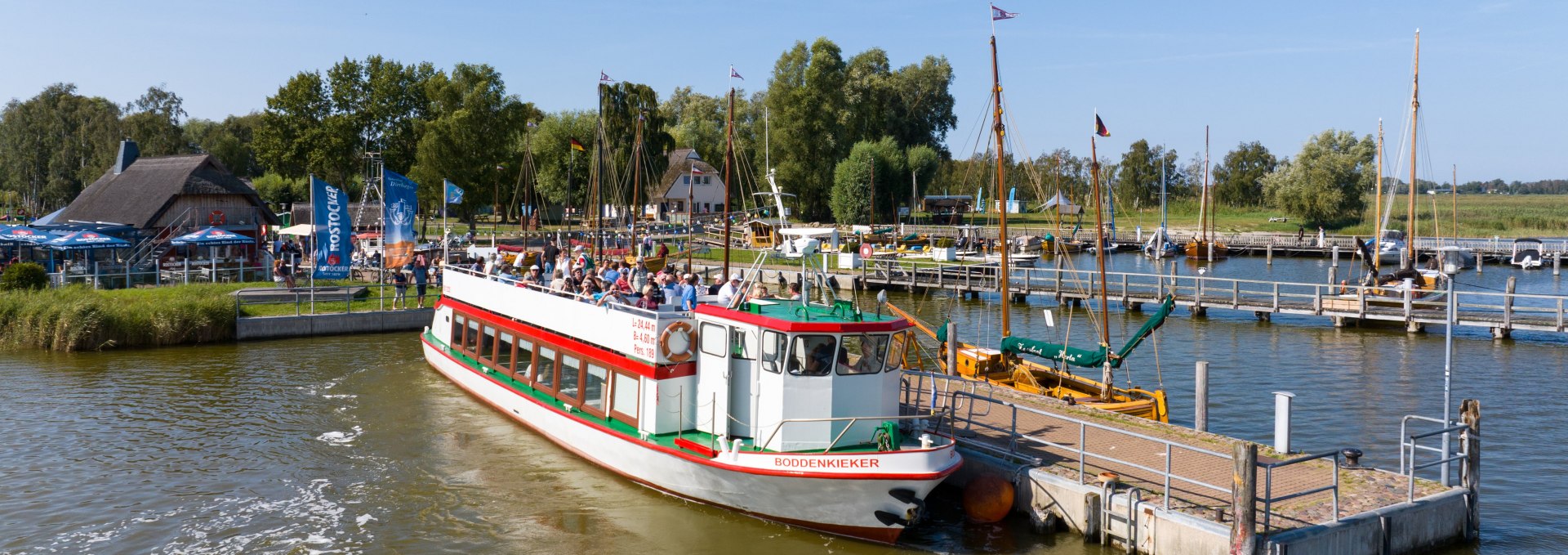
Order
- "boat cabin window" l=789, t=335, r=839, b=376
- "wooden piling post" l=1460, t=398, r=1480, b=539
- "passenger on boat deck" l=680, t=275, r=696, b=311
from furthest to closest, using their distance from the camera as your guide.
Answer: "passenger on boat deck" l=680, t=275, r=696, b=311, "boat cabin window" l=789, t=335, r=839, b=376, "wooden piling post" l=1460, t=398, r=1480, b=539

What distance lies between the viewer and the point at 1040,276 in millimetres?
53781

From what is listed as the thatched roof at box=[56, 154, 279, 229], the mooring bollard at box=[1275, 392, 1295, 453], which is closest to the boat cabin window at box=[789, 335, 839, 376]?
the mooring bollard at box=[1275, 392, 1295, 453]

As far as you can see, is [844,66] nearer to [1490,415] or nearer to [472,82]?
[472,82]

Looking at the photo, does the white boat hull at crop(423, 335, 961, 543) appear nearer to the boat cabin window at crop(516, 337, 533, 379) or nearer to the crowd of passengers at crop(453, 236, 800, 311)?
the crowd of passengers at crop(453, 236, 800, 311)

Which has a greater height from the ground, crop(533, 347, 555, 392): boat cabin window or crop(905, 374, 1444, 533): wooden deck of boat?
crop(533, 347, 555, 392): boat cabin window

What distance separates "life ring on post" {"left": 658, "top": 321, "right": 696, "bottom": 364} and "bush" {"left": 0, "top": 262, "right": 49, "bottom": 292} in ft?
90.6

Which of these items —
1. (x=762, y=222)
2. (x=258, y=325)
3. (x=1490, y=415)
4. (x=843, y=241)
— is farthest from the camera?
(x=843, y=241)

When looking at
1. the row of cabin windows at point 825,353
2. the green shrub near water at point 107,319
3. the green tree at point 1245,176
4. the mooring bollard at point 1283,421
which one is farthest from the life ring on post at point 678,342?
the green tree at point 1245,176

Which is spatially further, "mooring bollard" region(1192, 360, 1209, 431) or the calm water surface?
"mooring bollard" region(1192, 360, 1209, 431)

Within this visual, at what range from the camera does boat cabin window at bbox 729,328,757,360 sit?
1520cm

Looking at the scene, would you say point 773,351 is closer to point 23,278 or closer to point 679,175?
point 23,278

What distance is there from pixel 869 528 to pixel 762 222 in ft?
163

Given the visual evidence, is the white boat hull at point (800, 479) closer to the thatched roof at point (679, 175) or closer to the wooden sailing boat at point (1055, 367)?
the wooden sailing boat at point (1055, 367)

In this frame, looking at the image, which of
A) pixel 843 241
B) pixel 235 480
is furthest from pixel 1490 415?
pixel 843 241
